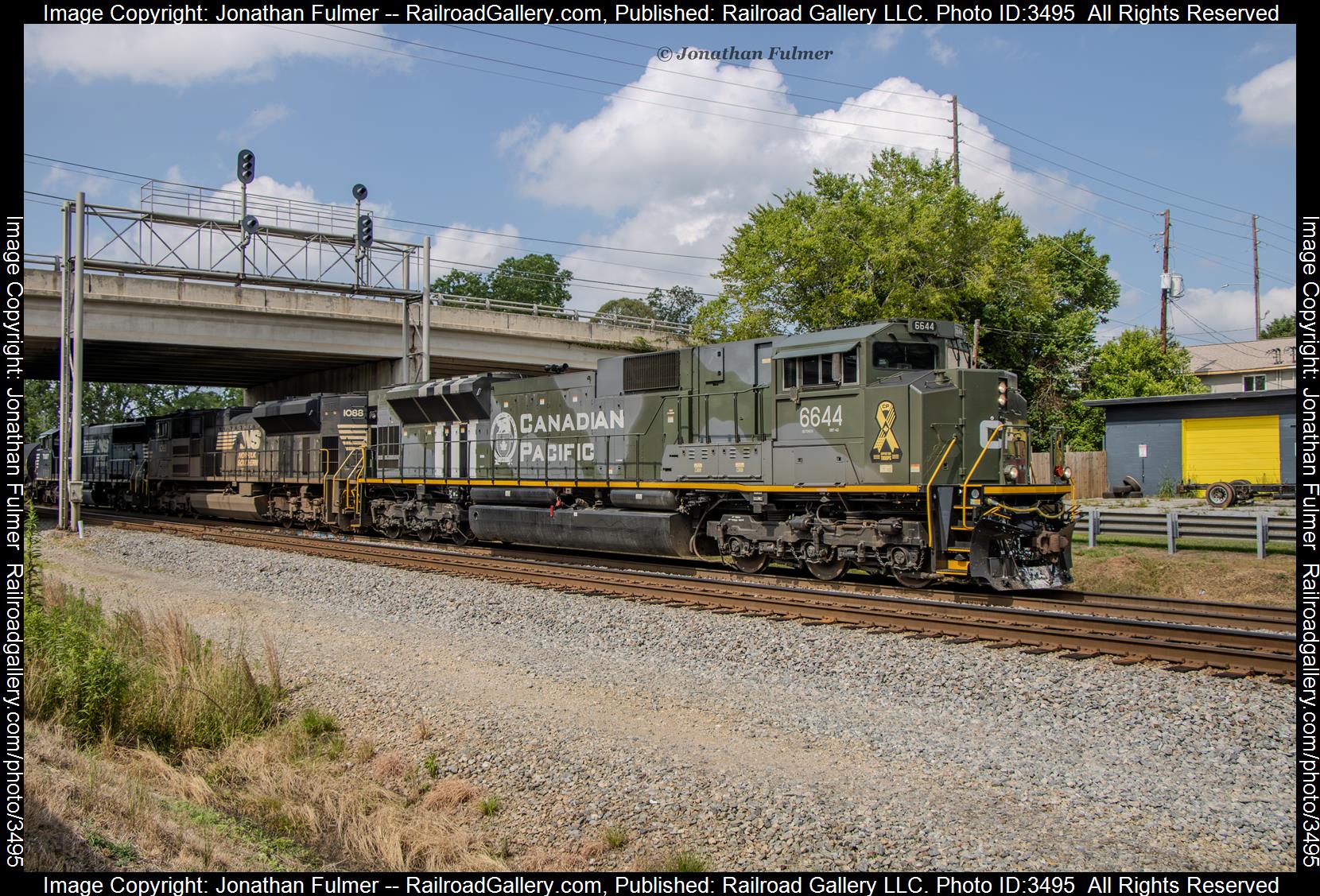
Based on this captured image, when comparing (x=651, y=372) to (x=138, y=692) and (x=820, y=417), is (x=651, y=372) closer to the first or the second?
(x=820, y=417)

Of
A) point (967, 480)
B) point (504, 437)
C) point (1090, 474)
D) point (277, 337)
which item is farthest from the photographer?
point (277, 337)

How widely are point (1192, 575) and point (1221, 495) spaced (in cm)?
819

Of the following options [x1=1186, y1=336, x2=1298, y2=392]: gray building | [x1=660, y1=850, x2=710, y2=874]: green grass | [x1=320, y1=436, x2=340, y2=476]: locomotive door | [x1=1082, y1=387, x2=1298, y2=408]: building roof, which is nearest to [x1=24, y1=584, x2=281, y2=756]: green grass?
[x1=660, y1=850, x2=710, y2=874]: green grass

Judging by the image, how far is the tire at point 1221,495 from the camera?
75.3 feet

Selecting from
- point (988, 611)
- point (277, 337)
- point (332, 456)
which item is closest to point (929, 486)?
point (988, 611)

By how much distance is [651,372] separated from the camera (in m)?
15.5

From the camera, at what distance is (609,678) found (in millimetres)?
8617

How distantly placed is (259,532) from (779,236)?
1755 cm

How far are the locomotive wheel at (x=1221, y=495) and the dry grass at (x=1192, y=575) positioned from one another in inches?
257

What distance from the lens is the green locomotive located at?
38.6 ft

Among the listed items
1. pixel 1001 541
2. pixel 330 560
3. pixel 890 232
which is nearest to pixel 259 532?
pixel 330 560

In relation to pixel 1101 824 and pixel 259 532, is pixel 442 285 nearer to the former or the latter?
pixel 259 532

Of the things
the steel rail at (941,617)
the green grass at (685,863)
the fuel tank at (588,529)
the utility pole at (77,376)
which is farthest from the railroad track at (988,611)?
the utility pole at (77,376)

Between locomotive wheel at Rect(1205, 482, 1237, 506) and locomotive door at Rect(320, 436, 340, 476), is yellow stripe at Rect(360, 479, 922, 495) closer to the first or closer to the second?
locomotive door at Rect(320, 436, 340, 476)
